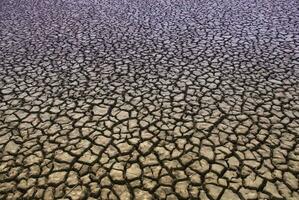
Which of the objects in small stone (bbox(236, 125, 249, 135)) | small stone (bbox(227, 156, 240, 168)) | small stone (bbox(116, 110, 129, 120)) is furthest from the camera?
small stone (bbox(116, 110, 129, 120))

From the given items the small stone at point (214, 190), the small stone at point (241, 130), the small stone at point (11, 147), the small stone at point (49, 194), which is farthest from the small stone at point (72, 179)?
the small stone at point (241, 130)

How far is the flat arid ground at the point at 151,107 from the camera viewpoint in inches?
115

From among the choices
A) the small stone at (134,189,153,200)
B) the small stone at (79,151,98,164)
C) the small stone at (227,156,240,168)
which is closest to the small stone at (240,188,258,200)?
the small stone at (227,156,240,168)

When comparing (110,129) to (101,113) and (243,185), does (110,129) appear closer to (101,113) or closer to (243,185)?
(101,113)

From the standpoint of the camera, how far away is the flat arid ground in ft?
9.62

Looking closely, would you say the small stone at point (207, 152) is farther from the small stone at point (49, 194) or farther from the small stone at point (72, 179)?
the small stone at point (49, 194)

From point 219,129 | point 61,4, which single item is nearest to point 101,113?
point 219,129

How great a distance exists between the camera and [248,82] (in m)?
4.42

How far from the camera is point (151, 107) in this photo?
397 centimetres

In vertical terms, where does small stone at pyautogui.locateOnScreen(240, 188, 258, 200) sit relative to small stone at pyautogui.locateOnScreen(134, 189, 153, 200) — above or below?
above

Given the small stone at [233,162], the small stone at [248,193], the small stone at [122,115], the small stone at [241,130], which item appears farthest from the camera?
the small stone at [122,115]

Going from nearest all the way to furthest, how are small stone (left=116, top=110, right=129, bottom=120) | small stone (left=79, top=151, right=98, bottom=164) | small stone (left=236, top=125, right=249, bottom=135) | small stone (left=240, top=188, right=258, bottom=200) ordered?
small stone (left=240, top=188, right=258, bottom=200), small stone (left=79, top=151, right=98, bottom=164), small stone (left=236, top=125, right=249, bottom=135), small stone (left=116, top=110, right=129, bottom=120)

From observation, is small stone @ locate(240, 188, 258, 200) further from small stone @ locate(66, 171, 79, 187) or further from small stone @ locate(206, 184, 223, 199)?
small stone @ locate(66, 171, 79, 187)

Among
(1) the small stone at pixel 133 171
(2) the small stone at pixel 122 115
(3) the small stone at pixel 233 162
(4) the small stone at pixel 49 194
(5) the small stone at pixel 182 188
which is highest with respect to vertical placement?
(2) the small stone at pixel 122 115
